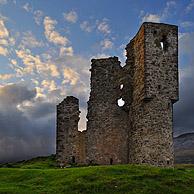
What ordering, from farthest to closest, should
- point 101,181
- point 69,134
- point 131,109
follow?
1. point 69,134
2. point 131,109
3. point 101,181

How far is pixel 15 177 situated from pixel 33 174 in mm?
1245

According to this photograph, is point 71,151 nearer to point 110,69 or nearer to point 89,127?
point 89,127

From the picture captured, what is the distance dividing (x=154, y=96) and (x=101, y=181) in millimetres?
14555

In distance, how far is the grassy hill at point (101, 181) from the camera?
26.5 meters

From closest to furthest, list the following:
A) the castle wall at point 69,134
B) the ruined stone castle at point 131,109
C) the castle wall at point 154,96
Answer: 1. the castle wall at point 154,96
2. the ruined stone castle at point 131,109
3. the castle wall at point 69,134

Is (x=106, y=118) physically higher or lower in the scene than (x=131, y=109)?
lower

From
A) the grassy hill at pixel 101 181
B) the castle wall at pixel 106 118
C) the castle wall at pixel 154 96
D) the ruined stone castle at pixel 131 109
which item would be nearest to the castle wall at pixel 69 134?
the ruined stone castle at pixel 131 109

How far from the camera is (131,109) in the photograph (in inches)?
1715

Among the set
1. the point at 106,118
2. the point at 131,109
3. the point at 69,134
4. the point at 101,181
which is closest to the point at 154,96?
the point at 131,109

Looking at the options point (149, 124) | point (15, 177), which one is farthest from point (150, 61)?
point (15, 177)

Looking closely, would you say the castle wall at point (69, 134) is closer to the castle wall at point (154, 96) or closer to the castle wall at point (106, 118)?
the castle wall at point (106, 118)

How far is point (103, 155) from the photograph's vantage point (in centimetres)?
4528

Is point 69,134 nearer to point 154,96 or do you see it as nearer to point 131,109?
point 131,109

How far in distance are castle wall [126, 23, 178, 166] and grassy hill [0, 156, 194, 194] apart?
871 cm
